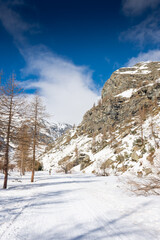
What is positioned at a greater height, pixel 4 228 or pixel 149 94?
pixel 149 94

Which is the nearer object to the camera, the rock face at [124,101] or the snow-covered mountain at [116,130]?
the snow-covered mountain at [116,130]

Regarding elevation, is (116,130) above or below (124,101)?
below

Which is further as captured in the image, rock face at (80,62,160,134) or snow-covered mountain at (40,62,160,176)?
rock face at (80,62,160,134)

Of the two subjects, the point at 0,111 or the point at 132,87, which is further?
the point at 132,87

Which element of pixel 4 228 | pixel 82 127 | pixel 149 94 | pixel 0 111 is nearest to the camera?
pixel 4 228

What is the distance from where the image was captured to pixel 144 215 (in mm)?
5035

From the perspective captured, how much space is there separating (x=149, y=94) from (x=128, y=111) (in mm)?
15442

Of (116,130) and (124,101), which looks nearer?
(116,130)

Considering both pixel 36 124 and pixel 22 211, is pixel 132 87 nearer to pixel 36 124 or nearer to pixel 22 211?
pixel 36 124

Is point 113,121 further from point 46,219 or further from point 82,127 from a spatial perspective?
point 46,219

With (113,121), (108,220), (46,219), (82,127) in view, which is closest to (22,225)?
(46,219)

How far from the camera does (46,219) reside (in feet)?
16.2

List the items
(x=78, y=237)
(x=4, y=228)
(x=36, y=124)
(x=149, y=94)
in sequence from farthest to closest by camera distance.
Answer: (x=149, y=94) → (x=36, y=124) → (x=4, y=228) → (x=78, y=237)

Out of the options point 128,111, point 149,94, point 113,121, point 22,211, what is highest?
point 149,94
